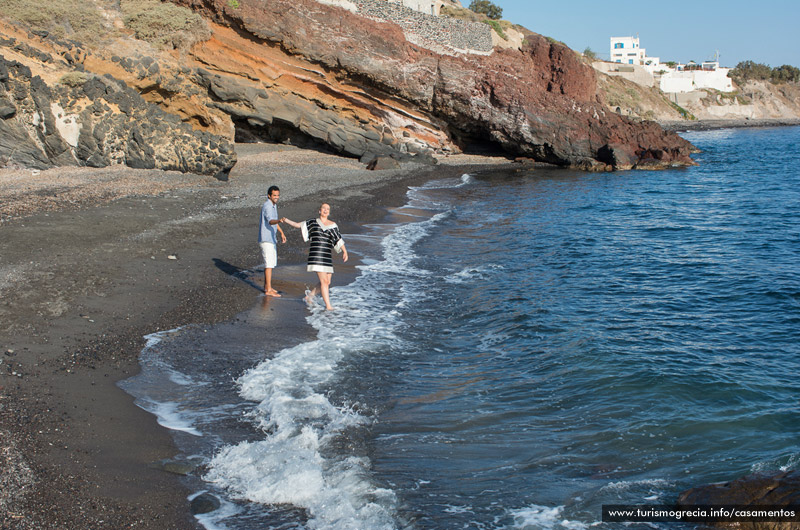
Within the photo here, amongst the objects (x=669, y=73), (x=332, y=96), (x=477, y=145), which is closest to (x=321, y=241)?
(x=332, y=96)

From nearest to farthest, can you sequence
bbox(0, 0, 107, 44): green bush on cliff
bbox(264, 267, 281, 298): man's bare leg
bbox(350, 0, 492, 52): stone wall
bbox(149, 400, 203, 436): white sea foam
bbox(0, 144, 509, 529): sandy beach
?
bbox(0, 144, 509, 529): sandy beach < bbox(149, 400, 203, 436): white sea foam < bbox(264, 267, 281, 298): man's bare leg < bbox(0, 0, 107, 44): green bush on cliff < bbox(350, 0, 492, 52): stone wall

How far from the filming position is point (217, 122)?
2180 cm

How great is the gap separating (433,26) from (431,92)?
3.60 meters

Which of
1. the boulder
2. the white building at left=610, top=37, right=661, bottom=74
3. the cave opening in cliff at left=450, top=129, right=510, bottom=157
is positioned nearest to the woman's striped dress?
the boulder

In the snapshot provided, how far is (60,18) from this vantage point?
20.5 metres

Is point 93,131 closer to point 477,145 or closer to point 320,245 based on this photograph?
point 320,245

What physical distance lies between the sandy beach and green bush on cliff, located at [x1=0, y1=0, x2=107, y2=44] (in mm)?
6697

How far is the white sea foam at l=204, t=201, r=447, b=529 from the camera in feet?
15.1

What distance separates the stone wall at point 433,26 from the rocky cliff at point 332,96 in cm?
62

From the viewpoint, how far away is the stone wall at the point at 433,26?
31109mm

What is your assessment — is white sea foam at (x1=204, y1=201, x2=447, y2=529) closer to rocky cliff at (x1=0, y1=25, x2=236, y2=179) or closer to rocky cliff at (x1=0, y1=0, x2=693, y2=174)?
rocky cliff at (x1=0, y1=25, x2=236, y2=179)

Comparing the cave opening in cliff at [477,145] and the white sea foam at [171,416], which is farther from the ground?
the cave opening in cliff at [477,145]

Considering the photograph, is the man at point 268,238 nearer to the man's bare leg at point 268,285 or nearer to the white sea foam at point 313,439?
the man's bare leg at point 268,285

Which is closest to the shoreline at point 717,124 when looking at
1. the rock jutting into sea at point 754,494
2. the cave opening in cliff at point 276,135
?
the cave opening in cliff at point 276,135
